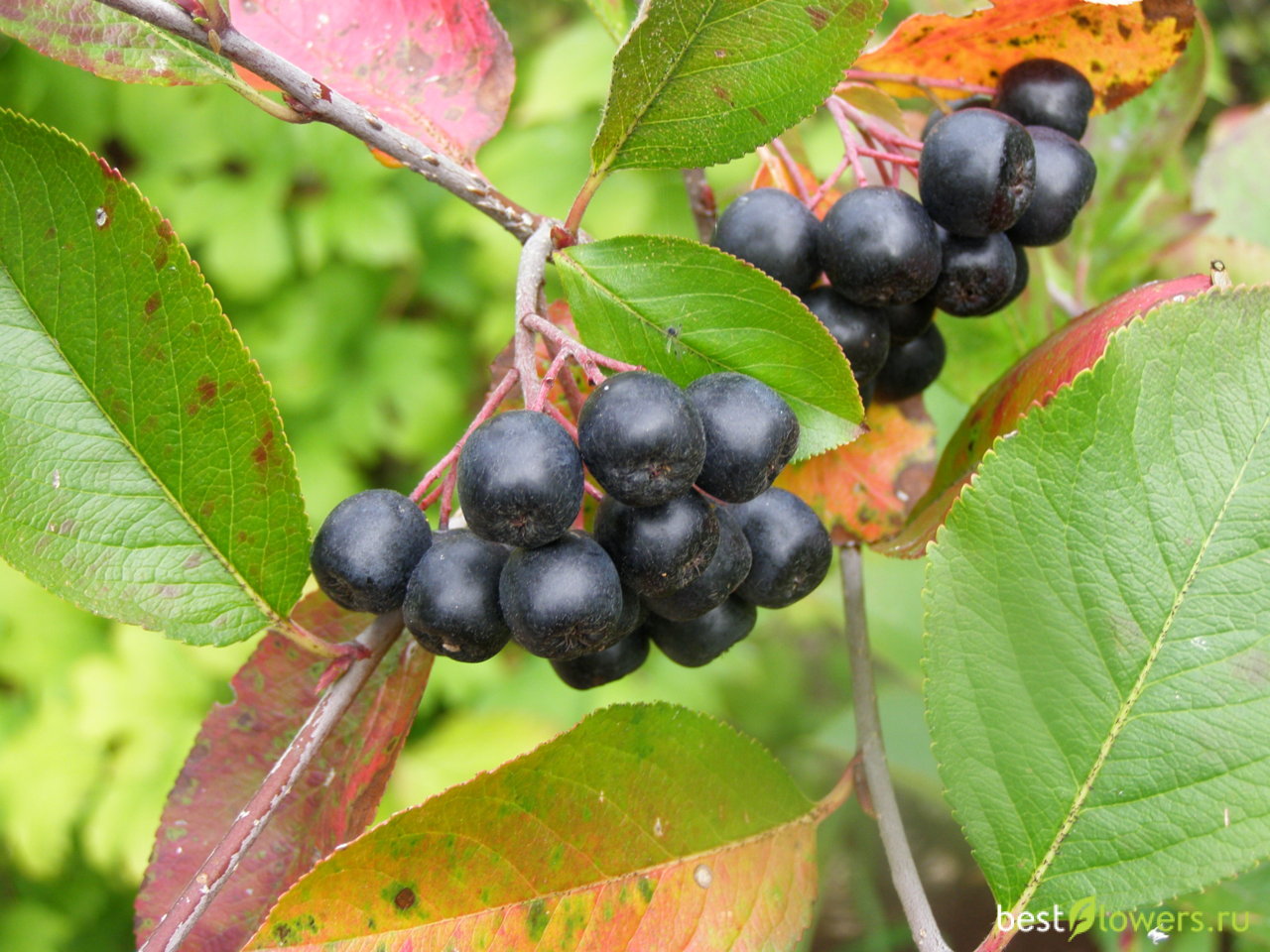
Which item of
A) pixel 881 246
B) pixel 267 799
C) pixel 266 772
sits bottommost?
pixel 266 772

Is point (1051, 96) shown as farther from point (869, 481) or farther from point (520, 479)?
point (520, 479)

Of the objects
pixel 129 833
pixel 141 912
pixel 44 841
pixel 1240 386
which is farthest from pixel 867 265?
pixel 44 841

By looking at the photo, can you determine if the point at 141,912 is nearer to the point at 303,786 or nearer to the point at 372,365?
the point at 303,786

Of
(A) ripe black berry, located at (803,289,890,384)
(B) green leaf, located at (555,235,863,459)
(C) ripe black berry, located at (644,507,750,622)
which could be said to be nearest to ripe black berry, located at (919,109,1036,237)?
(A) ripe black berry, located at (803,289,890,384)

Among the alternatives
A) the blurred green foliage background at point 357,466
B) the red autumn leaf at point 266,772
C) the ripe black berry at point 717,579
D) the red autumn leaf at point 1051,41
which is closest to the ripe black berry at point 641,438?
the ripe black berry at point 717,579

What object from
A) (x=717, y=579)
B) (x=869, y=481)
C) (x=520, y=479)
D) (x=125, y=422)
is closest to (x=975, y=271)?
(x=869, y=481)
